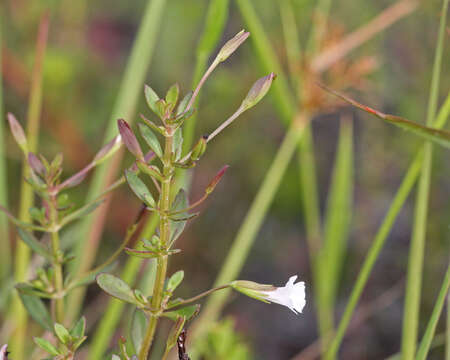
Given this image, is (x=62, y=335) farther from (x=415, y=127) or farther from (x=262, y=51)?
(x=262, y=51)

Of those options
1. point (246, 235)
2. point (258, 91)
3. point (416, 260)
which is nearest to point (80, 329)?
point (258, 91)

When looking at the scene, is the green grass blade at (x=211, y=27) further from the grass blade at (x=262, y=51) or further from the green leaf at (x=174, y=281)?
the green leaf at (x=174, y=281)

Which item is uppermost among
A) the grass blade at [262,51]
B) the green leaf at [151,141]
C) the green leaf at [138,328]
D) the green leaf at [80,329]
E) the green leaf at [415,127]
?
the grass blade at [262,51]

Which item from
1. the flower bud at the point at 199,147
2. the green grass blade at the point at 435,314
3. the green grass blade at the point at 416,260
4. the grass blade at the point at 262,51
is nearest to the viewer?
the flower bud at the point at 199,147

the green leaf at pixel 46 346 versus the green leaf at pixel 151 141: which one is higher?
the green leaf at pixel 151 141

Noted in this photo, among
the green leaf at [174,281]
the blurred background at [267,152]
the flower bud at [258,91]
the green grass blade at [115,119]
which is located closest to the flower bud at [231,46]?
the flower bud at [258,91]

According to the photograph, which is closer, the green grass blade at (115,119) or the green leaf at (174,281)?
the green leaf at (174,281)

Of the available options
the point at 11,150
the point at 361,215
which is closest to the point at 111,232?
the point at 11,150
